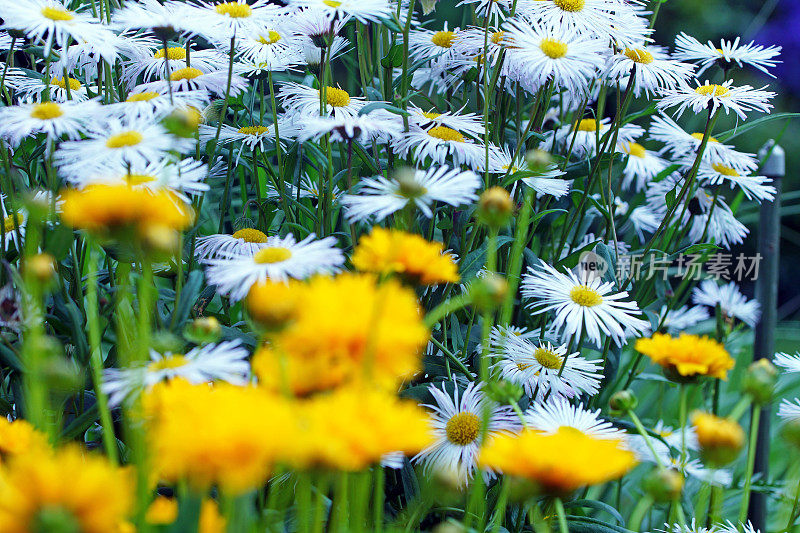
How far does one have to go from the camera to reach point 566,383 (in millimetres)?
640

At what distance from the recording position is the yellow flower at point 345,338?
0.84 ft

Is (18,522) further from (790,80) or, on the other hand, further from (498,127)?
(790,80)

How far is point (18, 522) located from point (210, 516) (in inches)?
3.4

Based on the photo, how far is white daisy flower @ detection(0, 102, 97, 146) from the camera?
1.77 ft

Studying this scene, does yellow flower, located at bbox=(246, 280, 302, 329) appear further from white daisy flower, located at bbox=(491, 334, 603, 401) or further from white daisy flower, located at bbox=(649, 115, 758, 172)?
white daisy flower, located at bbox=(649, 115, 758, 172)

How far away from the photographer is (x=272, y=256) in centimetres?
50

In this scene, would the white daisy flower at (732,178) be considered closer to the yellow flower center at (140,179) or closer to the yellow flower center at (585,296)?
the yellow flower center at (585,296)

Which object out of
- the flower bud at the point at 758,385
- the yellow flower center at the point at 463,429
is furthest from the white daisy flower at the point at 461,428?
the flower bud at the point at 758,385

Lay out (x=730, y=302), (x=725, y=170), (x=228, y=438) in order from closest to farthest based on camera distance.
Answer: (x=228, y=438)
(x=725, y=170)
(x=730, y=302)

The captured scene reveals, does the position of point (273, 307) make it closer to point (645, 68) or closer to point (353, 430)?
point (353, 430)

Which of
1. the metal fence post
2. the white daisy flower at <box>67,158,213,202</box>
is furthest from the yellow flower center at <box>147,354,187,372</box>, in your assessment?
the metal fence post

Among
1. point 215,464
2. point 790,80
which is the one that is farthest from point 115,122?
point 790,80

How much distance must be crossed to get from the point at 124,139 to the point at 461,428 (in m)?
0.33

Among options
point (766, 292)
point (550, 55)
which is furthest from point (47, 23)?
point (766, 292)
